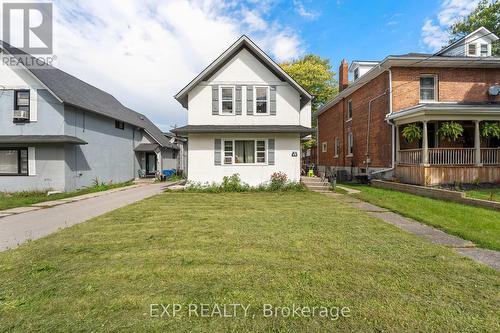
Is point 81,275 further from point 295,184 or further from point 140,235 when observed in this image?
point 295,184

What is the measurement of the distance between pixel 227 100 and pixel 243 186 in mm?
5172

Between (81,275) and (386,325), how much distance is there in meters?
4.31

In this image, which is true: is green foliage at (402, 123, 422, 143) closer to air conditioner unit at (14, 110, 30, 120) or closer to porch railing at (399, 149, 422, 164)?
porch railing at (399, 149, 422, 164)

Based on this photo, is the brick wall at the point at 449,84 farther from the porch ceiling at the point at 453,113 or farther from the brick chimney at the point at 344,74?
the brick chimney at the point at 344,74

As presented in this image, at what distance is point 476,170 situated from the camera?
12523mm

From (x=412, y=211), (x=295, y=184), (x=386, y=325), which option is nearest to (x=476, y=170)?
(x=412, y=211)

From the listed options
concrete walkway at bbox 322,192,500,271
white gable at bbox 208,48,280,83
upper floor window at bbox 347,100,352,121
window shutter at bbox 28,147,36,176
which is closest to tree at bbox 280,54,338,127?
upper floor window at bbox 347,100,352,121

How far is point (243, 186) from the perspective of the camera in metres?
14.0

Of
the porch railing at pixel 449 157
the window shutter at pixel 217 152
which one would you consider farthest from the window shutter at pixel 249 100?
the porch railing at pixel 449 157

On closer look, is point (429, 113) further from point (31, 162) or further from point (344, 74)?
point (31, 162)

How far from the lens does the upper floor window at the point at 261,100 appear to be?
568 inches

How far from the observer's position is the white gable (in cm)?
1430

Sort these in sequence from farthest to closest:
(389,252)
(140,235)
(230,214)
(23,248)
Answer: (230,214) → (140,235) → (23,248) → (389,252)

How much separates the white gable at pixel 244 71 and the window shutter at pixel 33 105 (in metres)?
10.1
